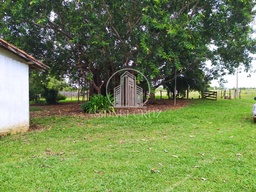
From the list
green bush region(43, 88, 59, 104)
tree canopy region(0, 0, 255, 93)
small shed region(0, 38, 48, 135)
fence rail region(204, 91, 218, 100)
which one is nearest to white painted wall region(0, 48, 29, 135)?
small shed region(0, 38, 48, 135)

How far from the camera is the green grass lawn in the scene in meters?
3.13

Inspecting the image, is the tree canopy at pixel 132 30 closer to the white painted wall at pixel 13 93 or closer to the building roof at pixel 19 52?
the building roof at pixel 19 52

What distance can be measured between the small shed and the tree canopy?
3.18 meters

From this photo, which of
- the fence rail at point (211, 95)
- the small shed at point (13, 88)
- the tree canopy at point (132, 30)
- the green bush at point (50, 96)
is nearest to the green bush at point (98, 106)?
the tree canopy at point (132, 30)

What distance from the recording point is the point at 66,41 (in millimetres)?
11445

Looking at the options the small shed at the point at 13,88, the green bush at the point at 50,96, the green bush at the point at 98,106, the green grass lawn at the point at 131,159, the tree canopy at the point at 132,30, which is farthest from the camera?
the green bush at the point at 50,96

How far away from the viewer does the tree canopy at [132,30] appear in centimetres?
911

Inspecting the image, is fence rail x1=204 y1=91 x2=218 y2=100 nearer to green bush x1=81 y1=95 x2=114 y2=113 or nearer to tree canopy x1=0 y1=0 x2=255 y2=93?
tree canopy x1=0 y1=0 x2=255 y2=93

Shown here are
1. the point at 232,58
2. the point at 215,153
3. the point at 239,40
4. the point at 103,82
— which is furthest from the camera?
the point at 103,82

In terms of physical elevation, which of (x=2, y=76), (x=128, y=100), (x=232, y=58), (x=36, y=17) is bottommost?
(x=128, y=100)

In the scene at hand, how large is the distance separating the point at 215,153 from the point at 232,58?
9.49 meters

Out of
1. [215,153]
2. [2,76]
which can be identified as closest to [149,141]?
[215,153]

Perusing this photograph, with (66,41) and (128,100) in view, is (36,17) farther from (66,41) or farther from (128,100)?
(128,100)

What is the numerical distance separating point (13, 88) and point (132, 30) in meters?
5.93
